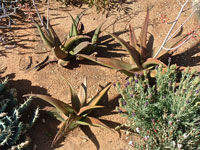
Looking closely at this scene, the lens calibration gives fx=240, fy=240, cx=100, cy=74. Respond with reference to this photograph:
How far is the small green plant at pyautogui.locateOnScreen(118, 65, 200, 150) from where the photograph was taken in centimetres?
232

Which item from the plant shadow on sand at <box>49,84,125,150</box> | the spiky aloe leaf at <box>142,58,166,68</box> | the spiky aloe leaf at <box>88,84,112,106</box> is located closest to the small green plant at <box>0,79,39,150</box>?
the plant shadow on sand at <box>49,84,125,150</box>

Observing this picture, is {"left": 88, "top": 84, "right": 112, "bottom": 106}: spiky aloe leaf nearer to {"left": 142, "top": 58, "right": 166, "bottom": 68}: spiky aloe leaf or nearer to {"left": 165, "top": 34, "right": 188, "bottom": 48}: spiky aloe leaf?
{"left": 142, "top": 58, "right": 166, "bottom": 68}: spiky aloe leaf

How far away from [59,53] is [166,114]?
1537 mm

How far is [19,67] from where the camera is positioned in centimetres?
339

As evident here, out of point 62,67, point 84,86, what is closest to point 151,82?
point 84,86

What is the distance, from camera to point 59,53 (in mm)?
3094

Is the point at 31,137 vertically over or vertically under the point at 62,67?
under

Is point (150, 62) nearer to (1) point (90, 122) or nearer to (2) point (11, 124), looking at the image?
(1) point (90, 122)

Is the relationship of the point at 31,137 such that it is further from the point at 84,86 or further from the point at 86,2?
the point at 86,2

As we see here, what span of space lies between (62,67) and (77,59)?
0.26 metres

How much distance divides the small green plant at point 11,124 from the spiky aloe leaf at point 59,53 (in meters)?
0.70

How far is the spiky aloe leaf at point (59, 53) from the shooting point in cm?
300

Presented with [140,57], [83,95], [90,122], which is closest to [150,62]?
[140,57]

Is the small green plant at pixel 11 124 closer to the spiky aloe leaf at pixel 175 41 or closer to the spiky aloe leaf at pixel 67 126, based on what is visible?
the spiky aloe leaf at pixel 67 126
